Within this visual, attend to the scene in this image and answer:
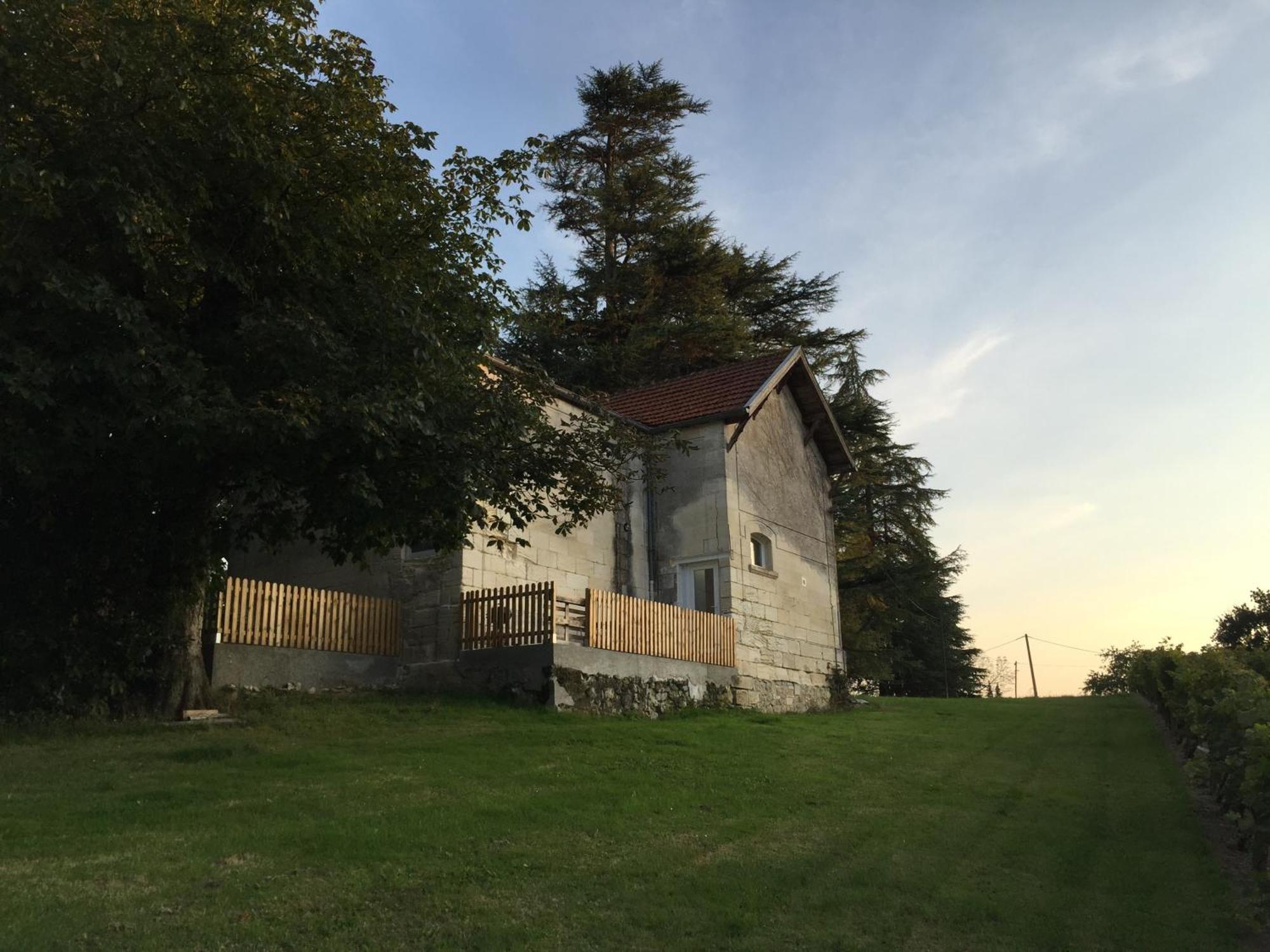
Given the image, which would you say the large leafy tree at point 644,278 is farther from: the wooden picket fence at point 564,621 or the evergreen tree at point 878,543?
the wooden picket fence at point 564,621

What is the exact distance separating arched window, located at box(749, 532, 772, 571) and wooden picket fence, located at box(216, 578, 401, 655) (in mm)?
8073

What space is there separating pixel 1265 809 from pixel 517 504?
26.4 feet

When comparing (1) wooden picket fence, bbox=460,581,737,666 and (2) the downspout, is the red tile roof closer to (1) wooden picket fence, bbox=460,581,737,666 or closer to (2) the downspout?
(2) the downspout

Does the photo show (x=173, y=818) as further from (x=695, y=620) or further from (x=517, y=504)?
(x=695, y=620)

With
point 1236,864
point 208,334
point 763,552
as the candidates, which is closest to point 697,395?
point 763,552

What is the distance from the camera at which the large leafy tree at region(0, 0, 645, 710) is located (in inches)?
364

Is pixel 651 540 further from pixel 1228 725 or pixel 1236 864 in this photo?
pixel 1236 864

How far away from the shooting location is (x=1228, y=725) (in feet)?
31.2

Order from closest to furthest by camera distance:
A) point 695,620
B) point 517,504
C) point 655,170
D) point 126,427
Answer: point 126,427, point 517,504, point 695,620, point 655,170

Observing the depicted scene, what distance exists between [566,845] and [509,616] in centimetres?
894

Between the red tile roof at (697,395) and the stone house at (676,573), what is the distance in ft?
0.19

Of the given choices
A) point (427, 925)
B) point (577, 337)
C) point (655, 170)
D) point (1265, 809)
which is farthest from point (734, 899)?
point (655, 170)

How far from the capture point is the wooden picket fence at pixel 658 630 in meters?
16.6

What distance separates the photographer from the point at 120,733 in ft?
38.4
